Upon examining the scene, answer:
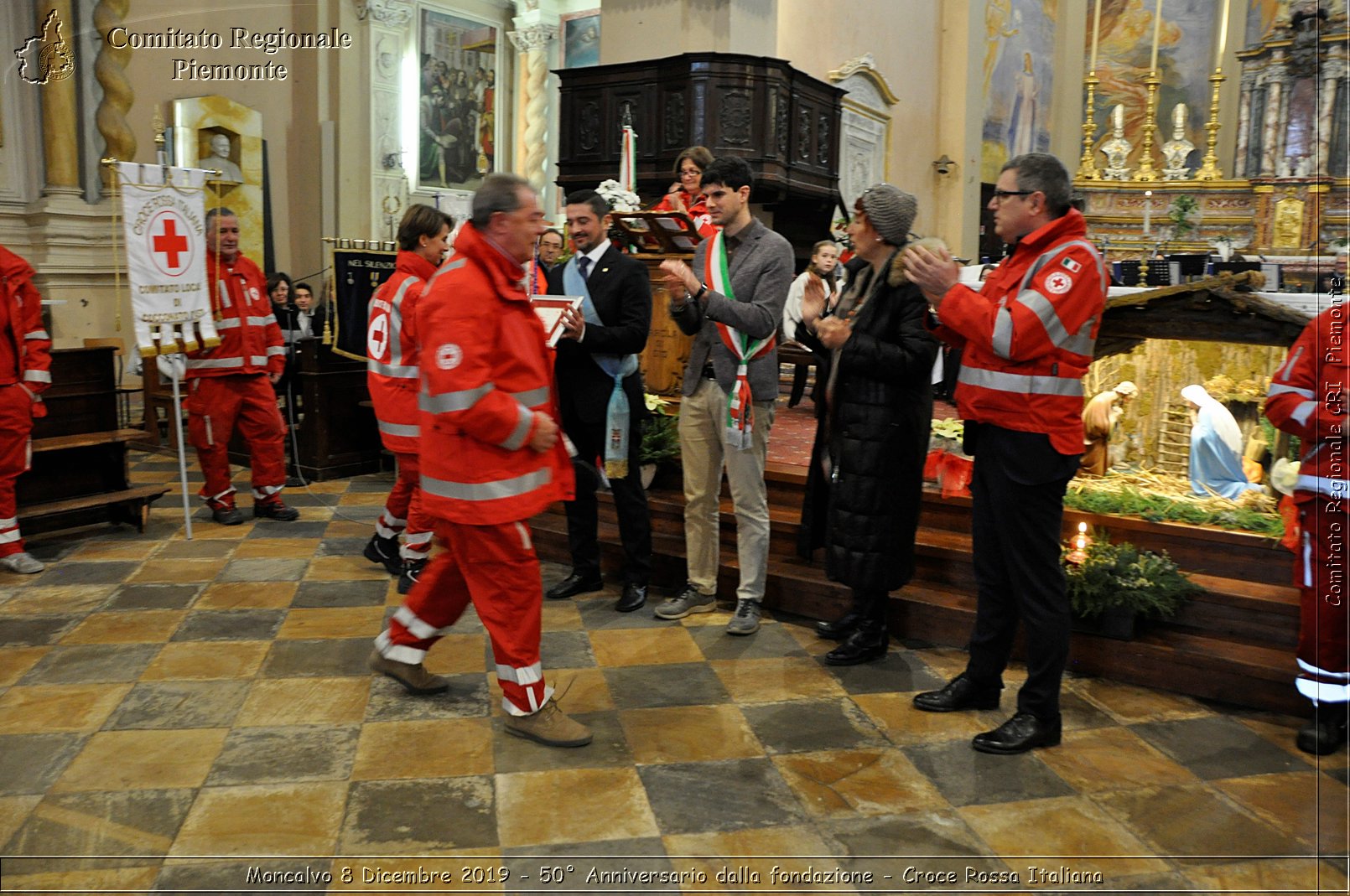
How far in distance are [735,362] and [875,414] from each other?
71 cm

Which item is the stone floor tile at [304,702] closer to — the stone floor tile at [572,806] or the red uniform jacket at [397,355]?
the stone floor tile at [572,806]

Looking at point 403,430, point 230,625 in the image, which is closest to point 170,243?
point 403,430

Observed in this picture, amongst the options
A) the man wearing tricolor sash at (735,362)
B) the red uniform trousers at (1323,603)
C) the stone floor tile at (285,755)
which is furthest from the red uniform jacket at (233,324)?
the red uniform trousers at (1323,603)

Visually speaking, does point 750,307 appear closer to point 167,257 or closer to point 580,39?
point 167,257

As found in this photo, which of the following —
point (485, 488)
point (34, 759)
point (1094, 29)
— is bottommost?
point (34, 759)

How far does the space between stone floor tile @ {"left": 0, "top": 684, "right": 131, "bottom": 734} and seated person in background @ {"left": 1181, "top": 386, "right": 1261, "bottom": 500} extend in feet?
15.2

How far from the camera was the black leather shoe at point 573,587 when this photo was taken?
506 centimetres

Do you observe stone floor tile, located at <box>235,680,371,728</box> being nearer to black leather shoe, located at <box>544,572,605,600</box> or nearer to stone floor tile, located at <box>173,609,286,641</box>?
stone floor tile, located at <box>173,609,286,641</box>

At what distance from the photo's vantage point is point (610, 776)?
3223 millimetres

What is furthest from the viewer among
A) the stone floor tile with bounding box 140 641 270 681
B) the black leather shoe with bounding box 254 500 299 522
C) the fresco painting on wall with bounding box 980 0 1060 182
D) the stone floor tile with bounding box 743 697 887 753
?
the fresco painting on wall with bounding box 980 0 1060 182

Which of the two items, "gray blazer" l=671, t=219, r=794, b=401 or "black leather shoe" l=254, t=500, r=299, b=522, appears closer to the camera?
"gray blazer" l=671, t=219, r=794, b=401

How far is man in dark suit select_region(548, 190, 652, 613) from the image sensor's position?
4.70 meters

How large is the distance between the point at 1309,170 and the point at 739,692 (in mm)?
13125

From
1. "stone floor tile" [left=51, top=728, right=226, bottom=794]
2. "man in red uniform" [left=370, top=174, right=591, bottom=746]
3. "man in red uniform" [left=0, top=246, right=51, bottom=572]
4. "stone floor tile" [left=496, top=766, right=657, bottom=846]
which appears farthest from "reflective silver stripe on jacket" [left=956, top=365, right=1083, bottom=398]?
"man in red uniform" [left=0, top=246, right=51, bottom=572]
